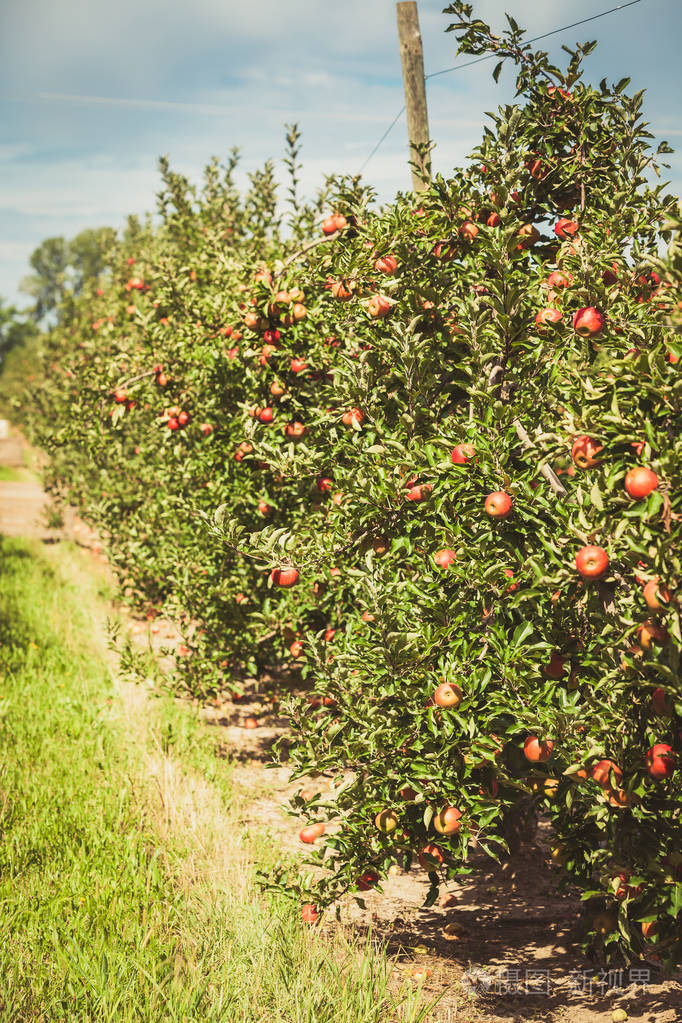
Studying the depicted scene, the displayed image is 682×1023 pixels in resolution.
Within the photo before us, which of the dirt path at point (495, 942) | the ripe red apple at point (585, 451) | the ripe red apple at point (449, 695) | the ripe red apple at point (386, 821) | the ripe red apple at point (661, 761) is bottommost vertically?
the dirt path at point (495, 942)

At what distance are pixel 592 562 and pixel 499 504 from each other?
0.47 metres

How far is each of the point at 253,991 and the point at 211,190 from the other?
757 cm

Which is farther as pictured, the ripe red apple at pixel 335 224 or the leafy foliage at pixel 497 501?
the ripe red apple at pixel 335 224

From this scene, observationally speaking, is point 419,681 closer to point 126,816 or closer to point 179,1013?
point 179,1013

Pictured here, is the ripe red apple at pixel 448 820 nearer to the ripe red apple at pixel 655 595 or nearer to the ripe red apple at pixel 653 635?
the ripe red apple at pixel 653 635

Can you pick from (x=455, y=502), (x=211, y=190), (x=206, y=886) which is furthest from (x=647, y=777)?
(x=211, y=190)

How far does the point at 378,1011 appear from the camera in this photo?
9.46ft

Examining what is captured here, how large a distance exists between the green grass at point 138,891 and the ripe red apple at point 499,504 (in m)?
1.77

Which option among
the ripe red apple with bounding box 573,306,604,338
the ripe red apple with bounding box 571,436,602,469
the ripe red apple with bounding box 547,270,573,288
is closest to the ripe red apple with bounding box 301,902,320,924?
the ripe red apple with bounding box 571,436,602,469

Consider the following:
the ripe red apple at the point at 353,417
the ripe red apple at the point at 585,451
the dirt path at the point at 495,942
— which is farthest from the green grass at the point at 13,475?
the ripe red apple at the point at 585,451

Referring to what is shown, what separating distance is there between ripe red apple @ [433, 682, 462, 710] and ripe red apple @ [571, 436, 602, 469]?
87cm

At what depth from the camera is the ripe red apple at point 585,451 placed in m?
2.42

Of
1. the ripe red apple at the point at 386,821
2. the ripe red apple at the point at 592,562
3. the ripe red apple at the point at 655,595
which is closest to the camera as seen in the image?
the ripe red apple at the point at 655,595

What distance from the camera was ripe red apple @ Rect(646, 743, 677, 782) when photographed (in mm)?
2420
